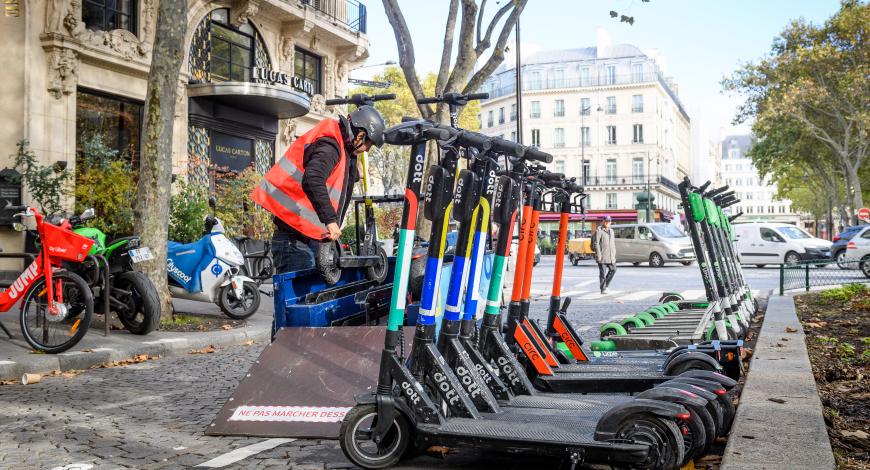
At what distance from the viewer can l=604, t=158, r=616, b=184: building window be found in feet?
227

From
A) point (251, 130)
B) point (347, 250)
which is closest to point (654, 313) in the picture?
point (347, 250)

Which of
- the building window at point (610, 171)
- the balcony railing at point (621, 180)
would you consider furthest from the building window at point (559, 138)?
the building window at point (610, 171)

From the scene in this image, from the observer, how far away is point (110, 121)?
1623 cm

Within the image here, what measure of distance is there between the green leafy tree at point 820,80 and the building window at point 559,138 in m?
33.6

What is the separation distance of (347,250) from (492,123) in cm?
6996

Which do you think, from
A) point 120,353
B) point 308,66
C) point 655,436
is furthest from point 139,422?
point 308,66

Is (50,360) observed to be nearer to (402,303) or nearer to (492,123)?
(402,303)

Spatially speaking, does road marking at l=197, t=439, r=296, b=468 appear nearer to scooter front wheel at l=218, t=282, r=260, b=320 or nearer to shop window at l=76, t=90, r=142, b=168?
scooter front wheel at l=218, t=282, r=260, b=320

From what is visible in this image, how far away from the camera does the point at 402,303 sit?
3623 mm

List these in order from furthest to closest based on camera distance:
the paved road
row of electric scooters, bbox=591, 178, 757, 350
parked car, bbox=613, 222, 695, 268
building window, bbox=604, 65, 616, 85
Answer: building window, bbox=604, 65, 616, 85 → parked car, bbox=613, 222, 695, 268 → row of electric scooters, bbox=591, 178, 757, 350 → the paved road

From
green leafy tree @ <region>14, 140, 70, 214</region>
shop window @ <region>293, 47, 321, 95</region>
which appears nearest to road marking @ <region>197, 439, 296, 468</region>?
green leafy tree @ <region>14, 140, 70, 214</region>

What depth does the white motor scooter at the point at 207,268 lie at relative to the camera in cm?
975

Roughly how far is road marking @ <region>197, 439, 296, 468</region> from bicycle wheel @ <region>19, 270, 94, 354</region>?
12.0ft

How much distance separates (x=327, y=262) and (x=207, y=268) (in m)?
4.92
